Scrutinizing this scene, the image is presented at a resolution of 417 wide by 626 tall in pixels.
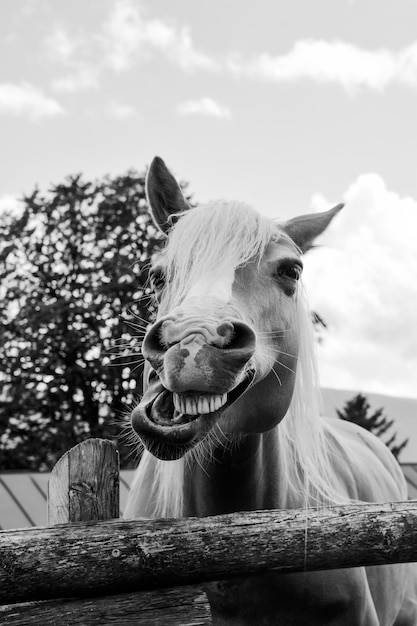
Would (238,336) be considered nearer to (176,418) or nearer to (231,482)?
(176,418)

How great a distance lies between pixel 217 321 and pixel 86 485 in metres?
0.75

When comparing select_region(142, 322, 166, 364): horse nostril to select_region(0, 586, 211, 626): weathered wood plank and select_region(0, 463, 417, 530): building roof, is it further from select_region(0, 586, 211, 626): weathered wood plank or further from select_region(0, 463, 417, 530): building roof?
select_region(0, 463, 417, 530): building roof

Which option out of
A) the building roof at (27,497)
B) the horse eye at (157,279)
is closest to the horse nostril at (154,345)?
the horse eye at (157,279)

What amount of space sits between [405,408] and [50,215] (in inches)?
1468

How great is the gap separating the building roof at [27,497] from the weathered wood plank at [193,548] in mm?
8493

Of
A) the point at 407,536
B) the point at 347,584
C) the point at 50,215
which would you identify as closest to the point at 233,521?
the point at 407,536

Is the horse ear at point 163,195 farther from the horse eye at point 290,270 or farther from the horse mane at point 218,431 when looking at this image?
the horse eye at point 290,270

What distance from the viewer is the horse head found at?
236cm

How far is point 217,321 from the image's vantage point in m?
2.41

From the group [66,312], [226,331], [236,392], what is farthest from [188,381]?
[66,312]

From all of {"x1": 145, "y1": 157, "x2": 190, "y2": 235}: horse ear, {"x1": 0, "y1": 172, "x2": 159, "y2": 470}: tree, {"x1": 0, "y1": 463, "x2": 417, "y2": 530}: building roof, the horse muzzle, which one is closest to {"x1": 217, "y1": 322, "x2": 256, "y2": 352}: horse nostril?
the horse muzzle

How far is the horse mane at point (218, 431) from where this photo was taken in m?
2.91

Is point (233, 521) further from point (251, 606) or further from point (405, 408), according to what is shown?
point (405, 408)

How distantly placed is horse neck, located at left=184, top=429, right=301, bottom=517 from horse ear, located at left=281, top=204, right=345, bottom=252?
966 millimetres
